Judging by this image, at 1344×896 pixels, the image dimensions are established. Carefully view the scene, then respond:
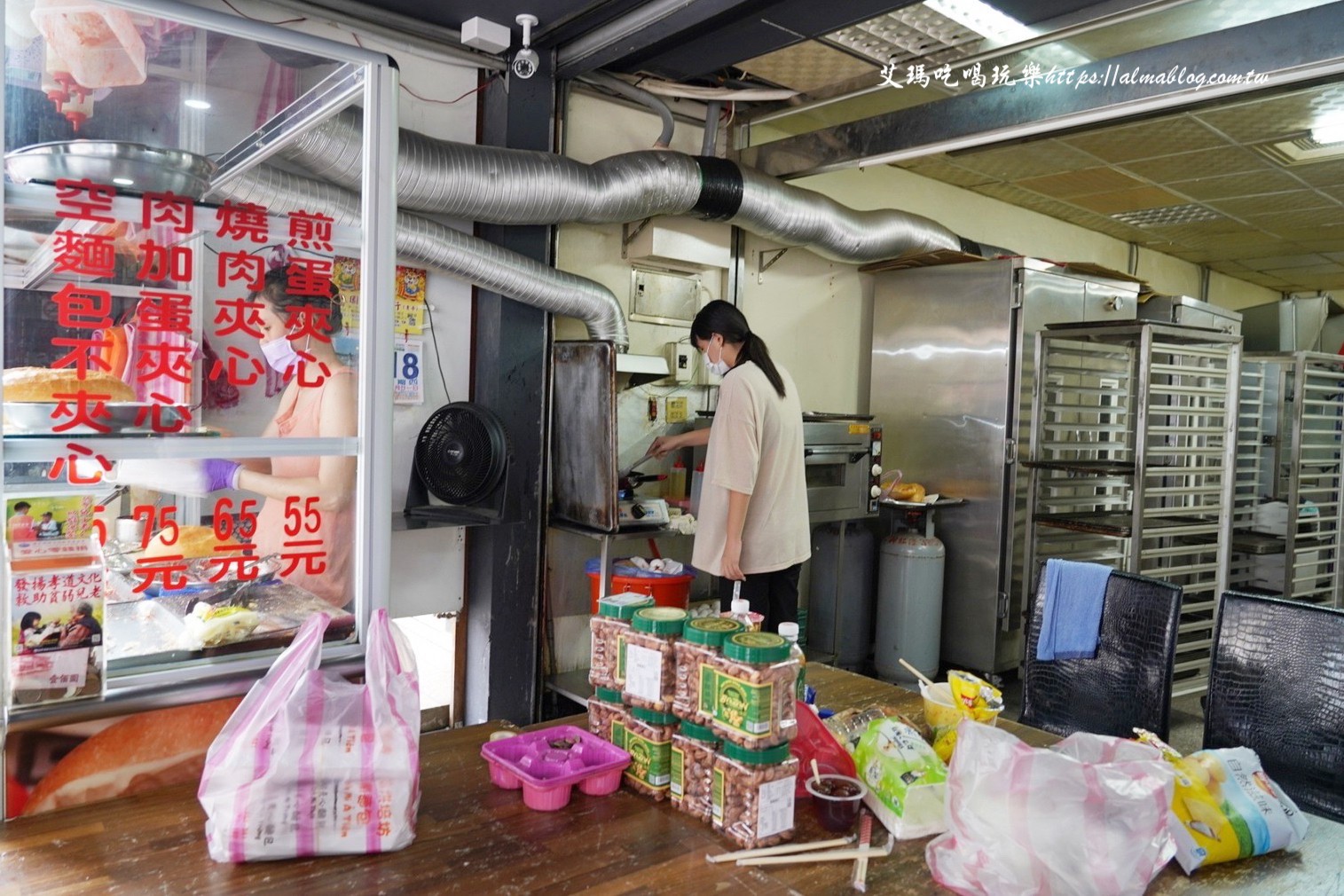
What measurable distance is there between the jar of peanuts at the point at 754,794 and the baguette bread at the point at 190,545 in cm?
104

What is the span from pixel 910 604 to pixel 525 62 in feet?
10.5

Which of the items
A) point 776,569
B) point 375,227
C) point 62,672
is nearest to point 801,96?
point 776,569

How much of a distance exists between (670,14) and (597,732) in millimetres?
2489

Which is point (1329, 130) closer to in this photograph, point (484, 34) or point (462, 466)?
point (484, 34)

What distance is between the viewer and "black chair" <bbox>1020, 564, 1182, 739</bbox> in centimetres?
229

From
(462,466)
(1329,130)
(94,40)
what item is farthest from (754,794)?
(1329,130)

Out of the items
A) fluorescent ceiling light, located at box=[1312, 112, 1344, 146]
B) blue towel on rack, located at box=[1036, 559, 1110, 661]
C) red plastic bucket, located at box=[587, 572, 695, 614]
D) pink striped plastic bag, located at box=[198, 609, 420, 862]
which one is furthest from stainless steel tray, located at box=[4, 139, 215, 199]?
fluorescent ceiling light, located at box=[1312, 112, 1344, 146]

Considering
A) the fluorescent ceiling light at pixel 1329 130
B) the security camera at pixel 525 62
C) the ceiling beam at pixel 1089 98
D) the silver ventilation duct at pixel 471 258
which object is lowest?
the silver ventilation duct at pixel 471 258

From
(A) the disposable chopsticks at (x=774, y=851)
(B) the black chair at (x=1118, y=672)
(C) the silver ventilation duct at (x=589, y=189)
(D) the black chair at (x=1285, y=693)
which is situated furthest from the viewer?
(C) the silver ventilation duct at (x=589, y=189)

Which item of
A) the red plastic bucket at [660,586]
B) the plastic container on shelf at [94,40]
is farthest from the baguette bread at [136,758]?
the red plastic bucket at [660,586]

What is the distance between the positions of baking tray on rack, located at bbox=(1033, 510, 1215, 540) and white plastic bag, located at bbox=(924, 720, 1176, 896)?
329 centimetres

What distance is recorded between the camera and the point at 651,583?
3801 mm

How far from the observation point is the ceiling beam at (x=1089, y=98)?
302cm

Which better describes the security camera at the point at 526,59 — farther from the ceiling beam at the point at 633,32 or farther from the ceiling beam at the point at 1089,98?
the ceiling beam at the point at 1089,98
